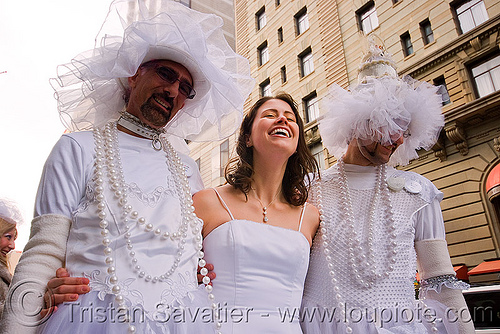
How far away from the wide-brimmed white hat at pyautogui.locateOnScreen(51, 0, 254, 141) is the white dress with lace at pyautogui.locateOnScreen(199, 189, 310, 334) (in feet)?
2.33

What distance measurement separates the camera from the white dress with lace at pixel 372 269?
181cm

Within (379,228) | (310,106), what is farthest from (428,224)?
(310,106)

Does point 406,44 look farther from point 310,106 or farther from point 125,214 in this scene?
point 125,214

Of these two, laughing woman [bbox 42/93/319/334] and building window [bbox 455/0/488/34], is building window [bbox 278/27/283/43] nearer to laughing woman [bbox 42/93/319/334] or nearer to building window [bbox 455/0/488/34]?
building window [bbox 455/0/488/34]

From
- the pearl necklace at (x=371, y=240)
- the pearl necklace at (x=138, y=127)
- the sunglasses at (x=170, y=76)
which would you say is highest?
the sunglasses at (x=170, y=76)

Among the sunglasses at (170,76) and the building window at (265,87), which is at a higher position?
the building window at (265,87)

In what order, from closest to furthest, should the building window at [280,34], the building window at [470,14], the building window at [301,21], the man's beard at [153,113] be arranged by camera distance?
the man's beard at [153,113] < the building window at [470,14] < the building window at [301,21] < the building window at [280,34]

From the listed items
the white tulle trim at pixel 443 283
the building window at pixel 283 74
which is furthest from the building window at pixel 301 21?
the white tulle trim at pixel 443 283

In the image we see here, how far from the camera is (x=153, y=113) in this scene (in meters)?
1.72

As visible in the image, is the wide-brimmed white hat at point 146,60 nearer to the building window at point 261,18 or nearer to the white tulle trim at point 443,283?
the white tulle trim at point 443,283

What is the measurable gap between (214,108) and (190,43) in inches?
17.9

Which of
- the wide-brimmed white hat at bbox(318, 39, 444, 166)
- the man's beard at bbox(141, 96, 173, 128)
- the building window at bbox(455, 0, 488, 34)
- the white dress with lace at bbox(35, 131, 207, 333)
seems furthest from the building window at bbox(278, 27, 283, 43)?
the white dress with lace at bbox(35, 131, 207, 333)

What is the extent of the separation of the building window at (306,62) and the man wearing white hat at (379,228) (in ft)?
35.5

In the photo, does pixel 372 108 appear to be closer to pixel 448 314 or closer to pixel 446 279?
pixel 446 279
